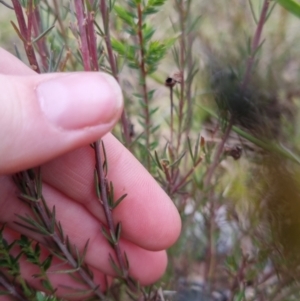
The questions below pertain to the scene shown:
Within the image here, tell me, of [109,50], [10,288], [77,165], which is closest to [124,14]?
[109,50]

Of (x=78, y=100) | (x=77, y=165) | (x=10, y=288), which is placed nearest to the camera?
(x=78, y=100)

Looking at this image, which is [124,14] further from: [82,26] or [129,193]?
[129,193]

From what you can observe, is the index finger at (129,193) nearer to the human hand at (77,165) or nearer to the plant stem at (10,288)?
the human hand at (77,165)

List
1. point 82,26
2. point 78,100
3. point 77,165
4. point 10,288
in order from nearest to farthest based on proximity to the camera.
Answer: point 82,26
point 78,100
point 10,288
point 77,165

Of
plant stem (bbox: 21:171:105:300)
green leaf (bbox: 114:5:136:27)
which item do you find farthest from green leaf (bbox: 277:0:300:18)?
plant stem (bbox: 21:171:105:300)

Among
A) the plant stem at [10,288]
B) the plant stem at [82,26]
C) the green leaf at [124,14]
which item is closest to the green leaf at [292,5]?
the green leaf at [124,14]

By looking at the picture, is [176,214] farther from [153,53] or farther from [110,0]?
[110,0]

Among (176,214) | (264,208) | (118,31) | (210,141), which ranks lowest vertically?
(176,214)

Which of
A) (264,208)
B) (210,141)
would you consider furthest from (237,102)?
(210,141)
